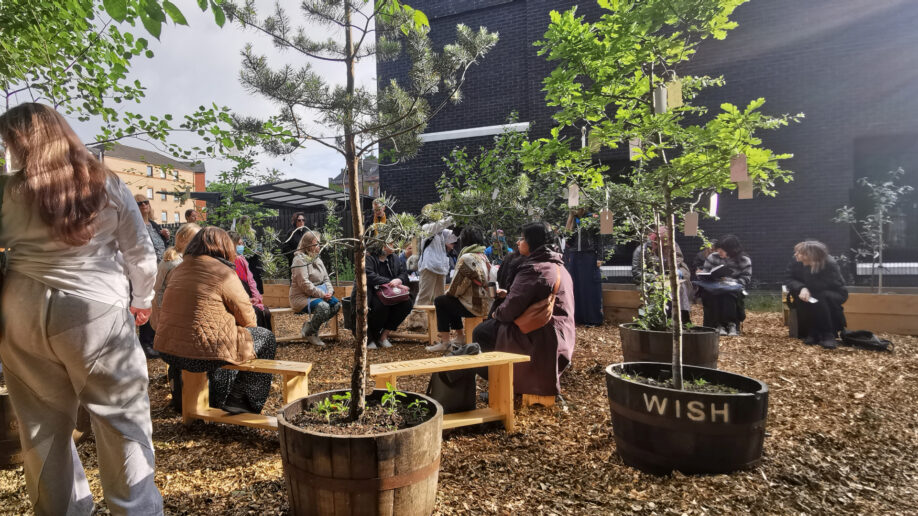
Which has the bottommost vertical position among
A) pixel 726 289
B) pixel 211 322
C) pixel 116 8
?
pixel 726 289

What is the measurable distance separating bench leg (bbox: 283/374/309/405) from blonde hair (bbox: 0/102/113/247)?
1.61 meters

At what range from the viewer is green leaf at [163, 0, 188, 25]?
197 cm

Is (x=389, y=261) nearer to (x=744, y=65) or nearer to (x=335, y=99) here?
(x=335, y=99)

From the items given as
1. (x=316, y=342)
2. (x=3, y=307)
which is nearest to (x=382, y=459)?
(x=3, y=307)

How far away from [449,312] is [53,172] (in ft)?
14.1

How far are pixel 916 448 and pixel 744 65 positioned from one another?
9.00 m

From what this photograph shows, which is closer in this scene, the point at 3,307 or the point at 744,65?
the point at 3,307

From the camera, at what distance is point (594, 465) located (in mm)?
2785

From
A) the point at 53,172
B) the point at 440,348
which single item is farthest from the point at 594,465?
the point at 440,348

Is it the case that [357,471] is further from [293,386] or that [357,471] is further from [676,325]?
[676,325]

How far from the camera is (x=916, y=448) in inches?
118

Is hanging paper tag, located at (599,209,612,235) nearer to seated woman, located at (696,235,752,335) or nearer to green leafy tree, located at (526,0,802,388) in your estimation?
green leafy tree, located at (526,0,802,388)

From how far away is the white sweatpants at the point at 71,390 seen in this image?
5.75 ft

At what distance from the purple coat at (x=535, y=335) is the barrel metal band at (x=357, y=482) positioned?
1930 mm
